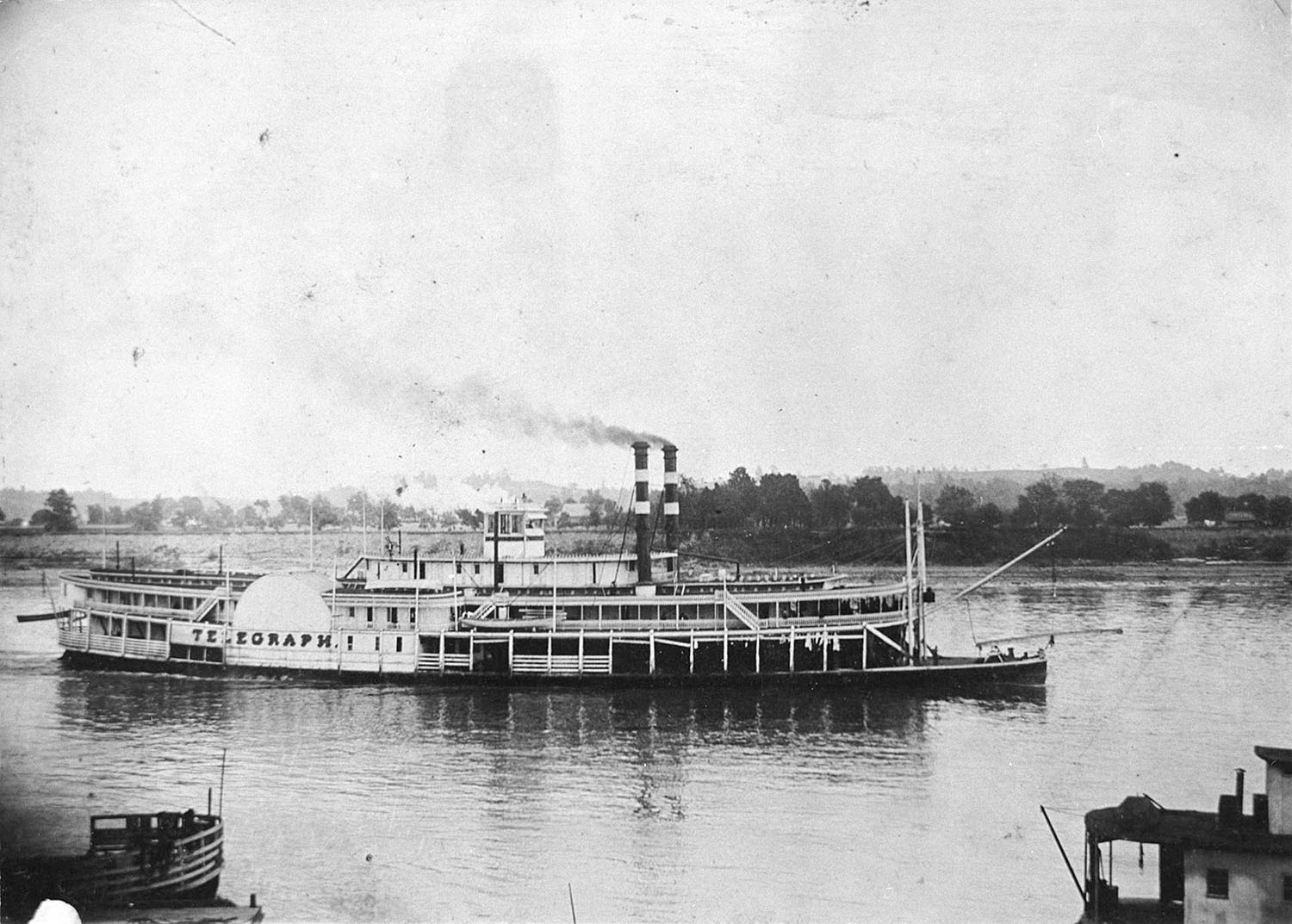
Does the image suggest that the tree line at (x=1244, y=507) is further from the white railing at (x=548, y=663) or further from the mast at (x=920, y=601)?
the white railing at (x=548, y=663)

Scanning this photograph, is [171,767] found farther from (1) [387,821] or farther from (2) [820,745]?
(2) [820,745]

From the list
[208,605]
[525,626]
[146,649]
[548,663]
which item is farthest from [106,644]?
[548,663]

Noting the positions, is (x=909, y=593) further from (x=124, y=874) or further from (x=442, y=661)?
(x=124, y=874)

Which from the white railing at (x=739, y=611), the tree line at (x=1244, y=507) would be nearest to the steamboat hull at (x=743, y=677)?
the white railing at (x=739, y=611)

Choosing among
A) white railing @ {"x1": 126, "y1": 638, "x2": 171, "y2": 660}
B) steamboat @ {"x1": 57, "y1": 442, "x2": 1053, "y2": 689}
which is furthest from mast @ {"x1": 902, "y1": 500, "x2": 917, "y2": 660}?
white railing @ {"x1": 126, "y1": 638, "x2": 171, "y2": 660}

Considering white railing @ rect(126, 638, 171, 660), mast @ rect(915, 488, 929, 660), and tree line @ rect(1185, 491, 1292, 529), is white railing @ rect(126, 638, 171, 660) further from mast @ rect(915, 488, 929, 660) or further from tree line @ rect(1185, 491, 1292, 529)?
tree line @ rect(1185, 491, 1292, 529)
